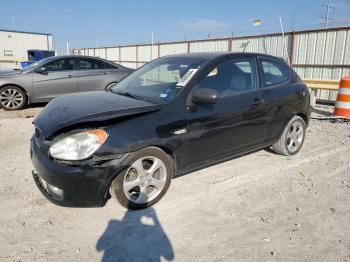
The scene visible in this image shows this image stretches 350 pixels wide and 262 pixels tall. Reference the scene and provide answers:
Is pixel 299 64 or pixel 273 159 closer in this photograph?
pixel 273 159

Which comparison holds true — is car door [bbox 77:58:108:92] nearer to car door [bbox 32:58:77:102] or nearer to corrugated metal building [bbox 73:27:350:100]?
car door [bbox 32:58:77:102]

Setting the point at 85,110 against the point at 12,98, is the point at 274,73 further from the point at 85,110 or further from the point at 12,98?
the point at 12,98

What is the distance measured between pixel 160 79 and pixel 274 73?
183cm

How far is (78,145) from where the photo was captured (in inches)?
117

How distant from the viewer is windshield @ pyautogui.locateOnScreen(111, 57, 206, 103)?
375 centimetres

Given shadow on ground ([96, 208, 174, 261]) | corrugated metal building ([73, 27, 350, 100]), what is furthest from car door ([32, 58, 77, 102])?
corrugated metal building ([73, 27, 350, 100])

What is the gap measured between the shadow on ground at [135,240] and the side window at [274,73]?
2.63 m

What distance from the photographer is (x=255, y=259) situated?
264 centimetres

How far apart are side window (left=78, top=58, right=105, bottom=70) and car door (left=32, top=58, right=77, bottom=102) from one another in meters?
0.23

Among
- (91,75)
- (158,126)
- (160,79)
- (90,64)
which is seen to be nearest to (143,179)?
(158,126)

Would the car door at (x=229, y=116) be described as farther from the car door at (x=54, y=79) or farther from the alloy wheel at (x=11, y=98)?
the alloy wheel at (x=11, y=98)

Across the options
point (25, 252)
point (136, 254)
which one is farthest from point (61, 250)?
point (136, 254)

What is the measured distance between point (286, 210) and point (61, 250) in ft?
7.62

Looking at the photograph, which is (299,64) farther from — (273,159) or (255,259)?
(255,259)
